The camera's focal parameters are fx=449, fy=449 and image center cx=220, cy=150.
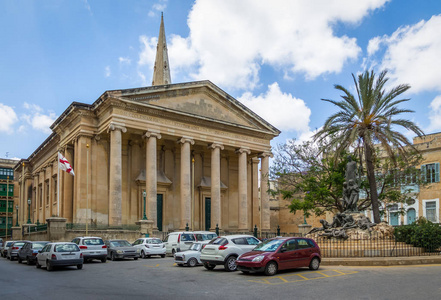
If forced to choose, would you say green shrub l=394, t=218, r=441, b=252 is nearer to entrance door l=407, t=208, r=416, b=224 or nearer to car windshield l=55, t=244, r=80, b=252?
car windshield l=55, t=244, r=80, b=252

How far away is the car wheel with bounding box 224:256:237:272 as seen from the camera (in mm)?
17312

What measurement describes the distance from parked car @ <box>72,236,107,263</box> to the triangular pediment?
1424 centimetres

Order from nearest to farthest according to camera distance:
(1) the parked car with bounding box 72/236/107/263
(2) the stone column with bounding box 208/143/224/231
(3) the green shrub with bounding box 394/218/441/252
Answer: (3) the green shrub with bounding box 394/218/441/252 < (1) the parked car with bounding box 72/236/107/263 < (2) the stone column with bounding box 208/143/224/231

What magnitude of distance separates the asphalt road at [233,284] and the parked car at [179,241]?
8.20m

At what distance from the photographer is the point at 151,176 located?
3600 centimetres

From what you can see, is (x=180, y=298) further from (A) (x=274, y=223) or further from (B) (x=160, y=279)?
(A) (x=274, y=223)

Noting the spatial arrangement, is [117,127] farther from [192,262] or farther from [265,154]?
[192,262]

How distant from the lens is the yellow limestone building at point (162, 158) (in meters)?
35.6

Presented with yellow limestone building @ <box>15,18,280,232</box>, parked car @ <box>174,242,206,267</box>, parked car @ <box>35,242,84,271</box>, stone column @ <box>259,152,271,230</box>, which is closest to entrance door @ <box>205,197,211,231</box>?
yellow limestone building @ <box>15,18,280,232</box>

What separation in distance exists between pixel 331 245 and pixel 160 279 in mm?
7976

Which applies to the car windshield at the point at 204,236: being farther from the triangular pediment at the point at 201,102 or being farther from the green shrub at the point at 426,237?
the triangular pediment at the point at 201,102

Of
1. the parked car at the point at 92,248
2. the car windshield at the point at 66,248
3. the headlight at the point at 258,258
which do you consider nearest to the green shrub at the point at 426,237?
the headlight at the point at 258,258

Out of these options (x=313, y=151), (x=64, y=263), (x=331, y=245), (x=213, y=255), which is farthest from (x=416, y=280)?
(x=313, y=151)

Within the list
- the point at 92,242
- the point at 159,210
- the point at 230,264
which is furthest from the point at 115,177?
the point at 230,264
